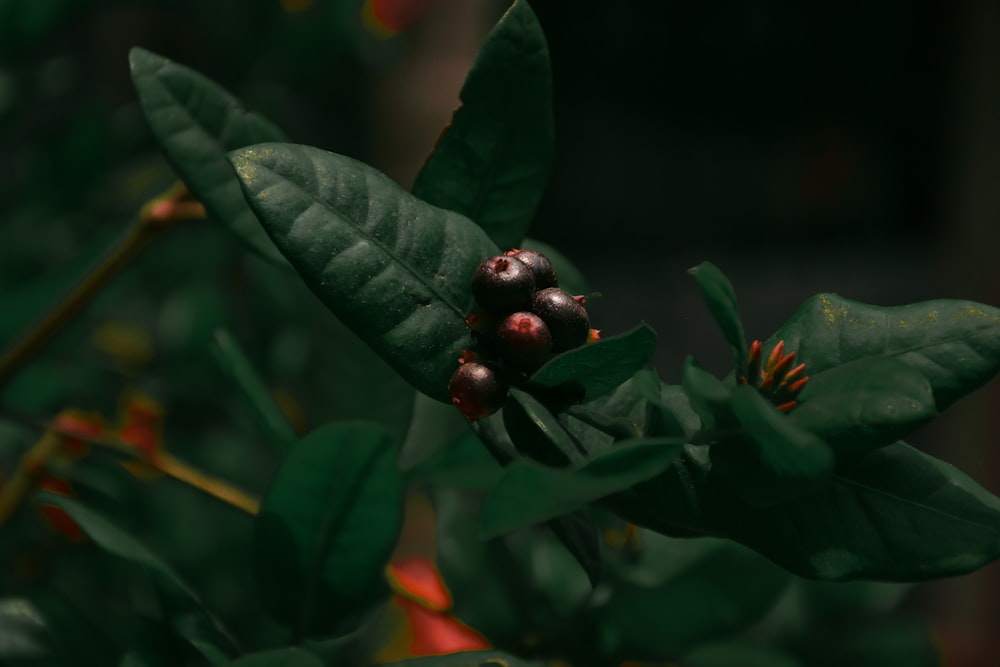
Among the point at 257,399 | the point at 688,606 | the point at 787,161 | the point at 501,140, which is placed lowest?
the point at 787,161

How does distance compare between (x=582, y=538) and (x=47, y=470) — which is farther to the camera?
(x=47, y=470)

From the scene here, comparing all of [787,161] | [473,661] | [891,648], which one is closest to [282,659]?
[473,661]

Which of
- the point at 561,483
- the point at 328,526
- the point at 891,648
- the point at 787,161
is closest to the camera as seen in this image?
the point at 561,483

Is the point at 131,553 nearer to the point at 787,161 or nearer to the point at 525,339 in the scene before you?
the point at 525,339

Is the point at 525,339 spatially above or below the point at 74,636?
above

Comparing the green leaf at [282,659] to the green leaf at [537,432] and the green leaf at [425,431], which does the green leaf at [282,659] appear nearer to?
the green leaf at [537,432]

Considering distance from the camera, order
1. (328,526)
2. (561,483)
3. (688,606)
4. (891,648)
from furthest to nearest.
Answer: (891,648) → (688,606) → (328,526) → (561,483)

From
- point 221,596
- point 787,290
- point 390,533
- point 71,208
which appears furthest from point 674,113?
point 390,533

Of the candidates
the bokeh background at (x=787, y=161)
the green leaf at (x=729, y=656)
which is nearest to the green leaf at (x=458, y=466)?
the green leaf at (x=729, y=656)
